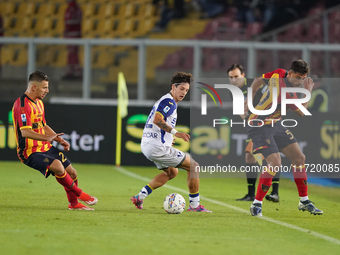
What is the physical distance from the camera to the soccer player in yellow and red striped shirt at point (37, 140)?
6.76m

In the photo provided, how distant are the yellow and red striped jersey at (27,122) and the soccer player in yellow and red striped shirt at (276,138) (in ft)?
8.50

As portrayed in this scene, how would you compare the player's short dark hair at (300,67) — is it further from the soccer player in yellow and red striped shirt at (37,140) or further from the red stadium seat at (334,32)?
the red stadium seat at (334,32)

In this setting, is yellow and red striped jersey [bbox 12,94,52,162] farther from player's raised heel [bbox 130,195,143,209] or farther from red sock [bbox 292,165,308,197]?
red sock [bbox 292,165,308,197]

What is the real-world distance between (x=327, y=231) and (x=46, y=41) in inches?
351

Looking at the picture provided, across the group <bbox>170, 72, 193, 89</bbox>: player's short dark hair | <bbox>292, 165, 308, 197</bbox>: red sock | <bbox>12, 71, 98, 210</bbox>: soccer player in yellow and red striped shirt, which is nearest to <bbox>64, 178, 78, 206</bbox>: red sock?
<bbox>12, 71, 98, 210</bbox>: soccer player in yellow and red striped shirt

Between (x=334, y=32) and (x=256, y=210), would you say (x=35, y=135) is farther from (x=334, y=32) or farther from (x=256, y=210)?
(x=334, y=32)

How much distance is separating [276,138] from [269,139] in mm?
244

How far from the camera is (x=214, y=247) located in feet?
16.5

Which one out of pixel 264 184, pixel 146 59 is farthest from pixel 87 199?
pixel 146 59

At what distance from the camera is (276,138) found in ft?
23.7

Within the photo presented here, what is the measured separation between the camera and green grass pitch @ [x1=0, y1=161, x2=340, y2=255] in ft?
16.2

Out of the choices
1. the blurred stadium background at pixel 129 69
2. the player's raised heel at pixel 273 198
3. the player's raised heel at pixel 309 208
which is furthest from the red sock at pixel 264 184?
the blurred stadium background at pixel 129 69

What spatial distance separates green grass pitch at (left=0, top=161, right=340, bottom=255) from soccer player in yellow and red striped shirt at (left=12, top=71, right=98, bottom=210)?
1.15ft

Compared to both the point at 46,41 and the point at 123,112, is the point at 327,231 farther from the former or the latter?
the point at 46,41
